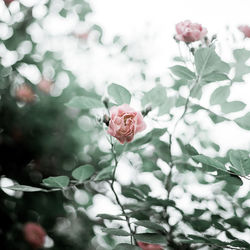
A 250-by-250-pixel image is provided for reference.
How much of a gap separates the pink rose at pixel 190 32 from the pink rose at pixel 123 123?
352 millimetres

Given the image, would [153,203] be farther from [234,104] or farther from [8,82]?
[8,82]

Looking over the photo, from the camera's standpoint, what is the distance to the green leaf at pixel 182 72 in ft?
2.81

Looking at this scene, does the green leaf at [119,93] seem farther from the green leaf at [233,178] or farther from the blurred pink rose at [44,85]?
the blurred pink rose at [44,85]

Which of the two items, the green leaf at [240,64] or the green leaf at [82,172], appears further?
the green leaf at [240,64]

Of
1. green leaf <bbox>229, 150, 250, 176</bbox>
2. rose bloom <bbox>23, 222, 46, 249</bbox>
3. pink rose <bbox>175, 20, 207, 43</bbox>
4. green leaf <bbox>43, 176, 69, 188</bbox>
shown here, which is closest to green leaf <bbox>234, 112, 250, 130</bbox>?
green leaf <bbox>229, 150, 250, 176</bbox>

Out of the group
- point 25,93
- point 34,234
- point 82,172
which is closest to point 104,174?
point 82,172

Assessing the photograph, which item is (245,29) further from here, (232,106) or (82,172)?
(82,172)

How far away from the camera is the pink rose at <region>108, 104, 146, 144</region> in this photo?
0.77 meters

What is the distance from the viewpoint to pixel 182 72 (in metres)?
0.86

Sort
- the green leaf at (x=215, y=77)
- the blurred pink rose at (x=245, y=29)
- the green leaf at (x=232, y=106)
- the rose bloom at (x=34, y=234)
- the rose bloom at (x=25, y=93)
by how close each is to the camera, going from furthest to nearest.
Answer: the rose bloom at (x=25, y=93) < the rose bloom at (x=34, y=234) < the blurred pink rose at (x=245, y=29) < the green leaf at (x=232, y=106) < the green leaf at (x=215, y=77)

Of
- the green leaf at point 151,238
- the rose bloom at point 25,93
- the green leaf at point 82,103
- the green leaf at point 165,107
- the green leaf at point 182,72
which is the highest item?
the green leaf at point 182,72

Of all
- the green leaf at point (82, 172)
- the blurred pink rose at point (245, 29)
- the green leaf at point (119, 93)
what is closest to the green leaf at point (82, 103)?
the green leaf at point (119, 93)

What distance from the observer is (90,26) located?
78.0 inches

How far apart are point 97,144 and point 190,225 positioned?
30.7 inches
